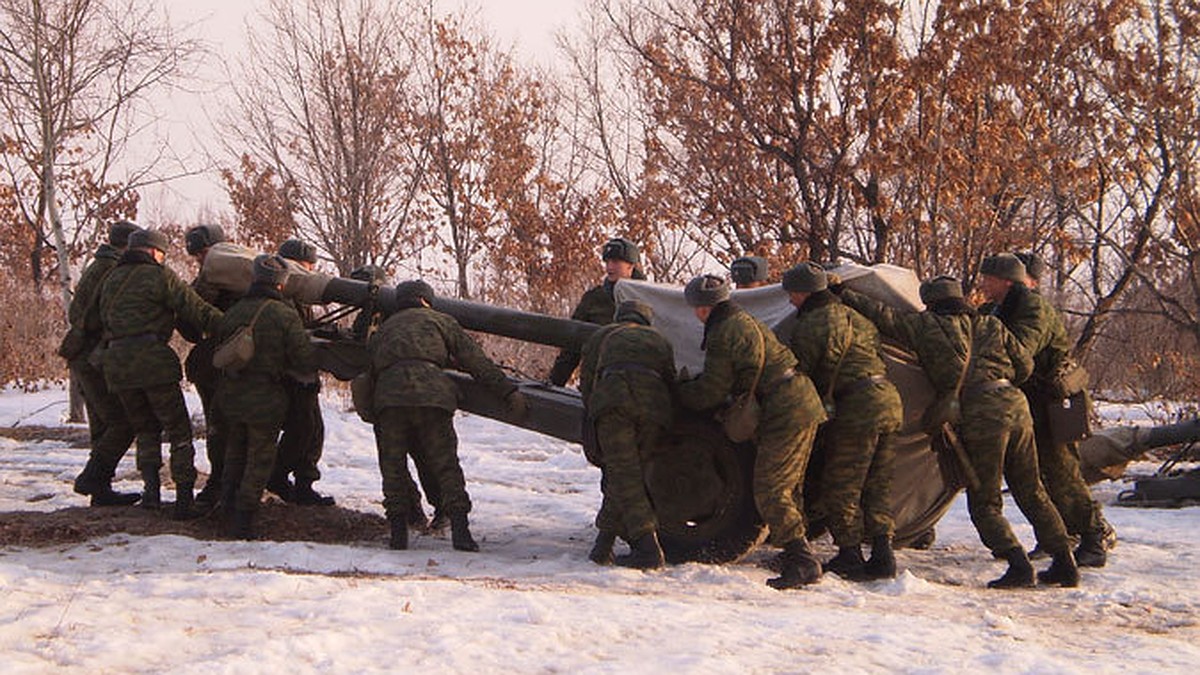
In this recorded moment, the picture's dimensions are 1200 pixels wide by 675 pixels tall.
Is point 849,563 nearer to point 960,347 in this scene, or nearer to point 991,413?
point 991,413

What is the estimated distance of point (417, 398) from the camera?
7988mm

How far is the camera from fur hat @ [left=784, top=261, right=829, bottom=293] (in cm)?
755

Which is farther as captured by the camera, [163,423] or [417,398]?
[163,423]

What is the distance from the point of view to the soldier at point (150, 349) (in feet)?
28.3

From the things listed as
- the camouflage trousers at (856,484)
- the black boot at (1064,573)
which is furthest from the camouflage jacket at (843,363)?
the black boot at (1064,573)

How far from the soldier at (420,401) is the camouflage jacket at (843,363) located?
2016mm

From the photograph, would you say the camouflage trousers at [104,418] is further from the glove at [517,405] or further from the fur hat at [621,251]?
the fur hat at [621,251]

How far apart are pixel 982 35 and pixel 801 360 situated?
7.00 metres

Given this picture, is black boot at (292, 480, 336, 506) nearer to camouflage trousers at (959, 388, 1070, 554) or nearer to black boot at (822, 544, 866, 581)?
black boot at (822, 544, 866, 581)

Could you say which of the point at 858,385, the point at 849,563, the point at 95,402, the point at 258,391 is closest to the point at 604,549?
the point at 849,563

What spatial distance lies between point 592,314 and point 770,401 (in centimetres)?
248

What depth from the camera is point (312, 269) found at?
959cm

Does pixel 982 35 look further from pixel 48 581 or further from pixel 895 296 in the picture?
pixel 48 581

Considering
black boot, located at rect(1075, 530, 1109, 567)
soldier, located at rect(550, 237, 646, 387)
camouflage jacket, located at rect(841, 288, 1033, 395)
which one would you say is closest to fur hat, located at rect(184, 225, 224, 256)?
soldier, located at rect(550, 237, 646, 387)
